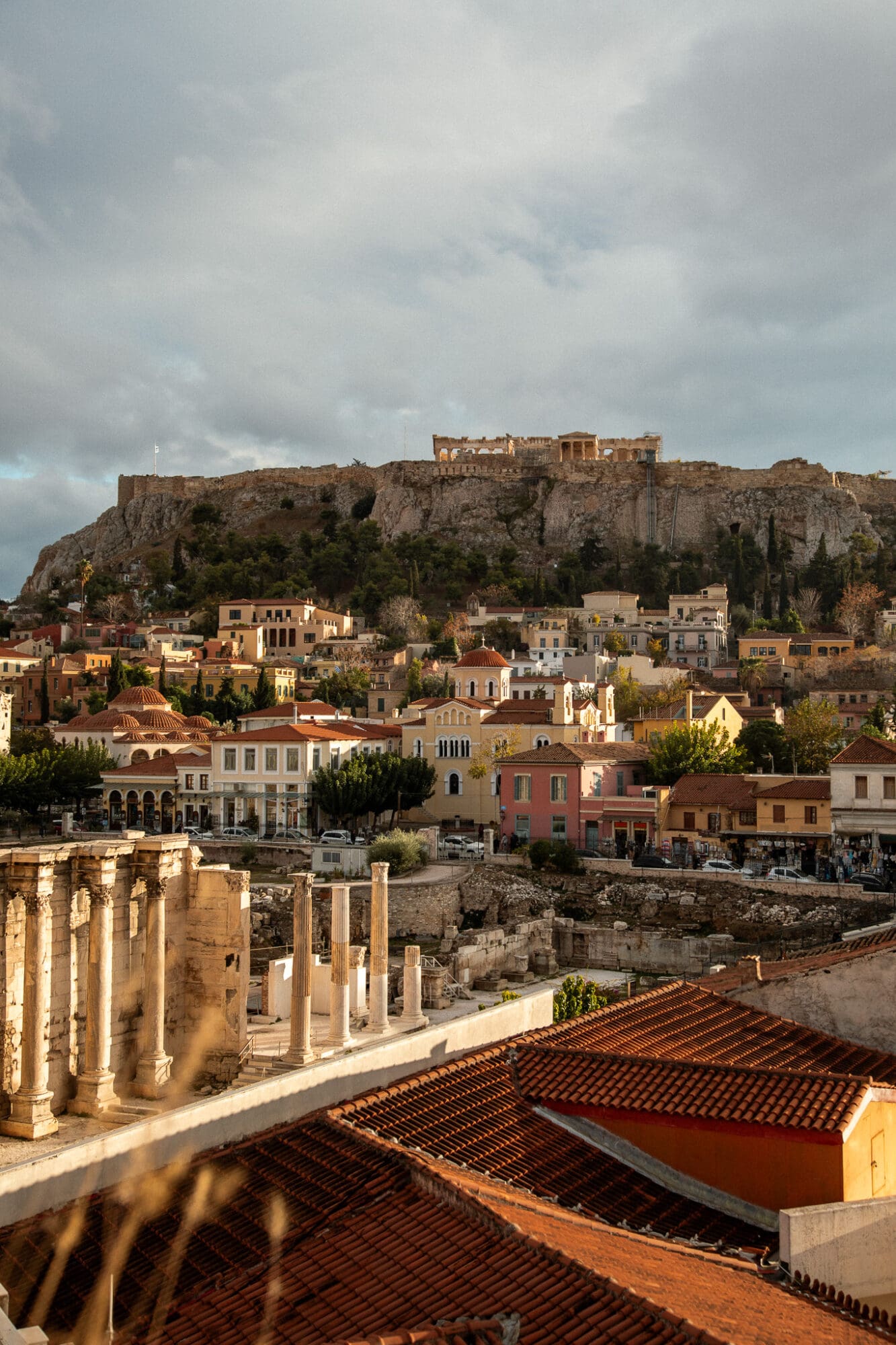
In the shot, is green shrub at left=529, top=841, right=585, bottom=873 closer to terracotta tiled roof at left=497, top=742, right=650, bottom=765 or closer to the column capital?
terracotta tiled roof at left=497, top=742, right=650, bottom=765

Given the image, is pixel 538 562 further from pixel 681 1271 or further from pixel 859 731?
pixel 681 1271

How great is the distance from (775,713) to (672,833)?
20.8m

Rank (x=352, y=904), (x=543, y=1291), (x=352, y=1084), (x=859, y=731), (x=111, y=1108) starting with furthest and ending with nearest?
1. (x=859, y=731)
2. (x=352, y=904)
3. (x=111, y=1108)
4. (x=352, y=1084)
5. (x=543, y=1291)

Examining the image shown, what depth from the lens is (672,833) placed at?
180 ft

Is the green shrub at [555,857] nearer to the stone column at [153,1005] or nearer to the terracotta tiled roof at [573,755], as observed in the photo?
the terracotta tiled roof at [573,755]

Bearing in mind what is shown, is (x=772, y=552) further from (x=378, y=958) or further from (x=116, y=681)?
(x=378, y=958)

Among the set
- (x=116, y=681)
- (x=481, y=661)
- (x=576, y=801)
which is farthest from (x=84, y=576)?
(x=576, y=801)

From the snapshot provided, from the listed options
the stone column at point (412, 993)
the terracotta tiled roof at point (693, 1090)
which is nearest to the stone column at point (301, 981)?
the stone column at point (412, 993)

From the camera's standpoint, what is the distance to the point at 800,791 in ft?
171

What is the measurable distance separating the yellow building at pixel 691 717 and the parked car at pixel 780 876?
1531cm

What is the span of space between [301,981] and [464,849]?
32.7m

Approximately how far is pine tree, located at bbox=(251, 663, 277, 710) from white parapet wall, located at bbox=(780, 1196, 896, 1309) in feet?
225

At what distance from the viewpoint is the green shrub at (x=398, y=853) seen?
51.8 m

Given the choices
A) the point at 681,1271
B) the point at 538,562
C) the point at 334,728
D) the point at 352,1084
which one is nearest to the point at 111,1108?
the point at 352,1084
